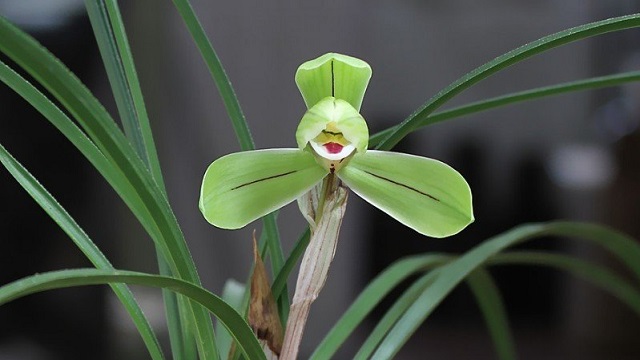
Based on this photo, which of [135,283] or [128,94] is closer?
[135,283]

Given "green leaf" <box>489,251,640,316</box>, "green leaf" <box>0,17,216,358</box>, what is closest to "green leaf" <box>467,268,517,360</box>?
"green leaf" <box>489,251,640,316</box>

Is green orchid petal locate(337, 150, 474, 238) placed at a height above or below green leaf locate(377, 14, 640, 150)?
below

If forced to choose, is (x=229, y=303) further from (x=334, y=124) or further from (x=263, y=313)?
(x=334, y=124)

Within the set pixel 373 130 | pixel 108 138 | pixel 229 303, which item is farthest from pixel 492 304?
pixel 373 130

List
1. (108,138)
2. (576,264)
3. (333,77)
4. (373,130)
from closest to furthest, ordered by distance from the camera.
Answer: (108,138) → (333,77) → (576,264) → (373,130)

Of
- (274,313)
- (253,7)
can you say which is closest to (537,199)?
(253,7)

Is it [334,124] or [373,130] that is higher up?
[373,130]

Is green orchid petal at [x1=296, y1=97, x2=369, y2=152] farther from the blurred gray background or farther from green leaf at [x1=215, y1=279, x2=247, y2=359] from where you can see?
the blurred gray background

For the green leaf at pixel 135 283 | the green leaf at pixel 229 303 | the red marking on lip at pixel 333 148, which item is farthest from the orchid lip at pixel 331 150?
the green leaf at pixel 229 303
